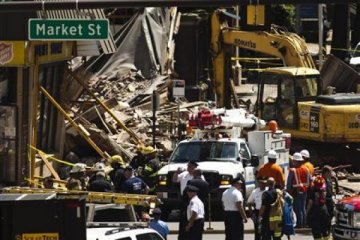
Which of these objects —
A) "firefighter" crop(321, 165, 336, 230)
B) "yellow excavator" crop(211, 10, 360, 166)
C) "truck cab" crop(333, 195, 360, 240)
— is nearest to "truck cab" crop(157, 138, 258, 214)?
"firefighter" crop(321, 165, 336, 230)

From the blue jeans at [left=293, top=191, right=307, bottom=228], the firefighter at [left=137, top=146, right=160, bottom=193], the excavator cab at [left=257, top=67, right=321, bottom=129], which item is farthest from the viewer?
the excavator cab at [left=257, top=67, right=321, bottom=129]

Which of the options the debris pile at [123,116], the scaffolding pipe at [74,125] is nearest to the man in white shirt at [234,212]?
the scaffolding pipe at [74,125]

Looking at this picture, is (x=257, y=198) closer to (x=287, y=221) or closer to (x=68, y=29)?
(x=287, y=221)

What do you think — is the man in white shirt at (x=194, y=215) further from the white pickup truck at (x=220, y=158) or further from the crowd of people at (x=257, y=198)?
the white pickup truck at (x=220, y=158)

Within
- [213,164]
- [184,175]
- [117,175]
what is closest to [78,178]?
[117,175]

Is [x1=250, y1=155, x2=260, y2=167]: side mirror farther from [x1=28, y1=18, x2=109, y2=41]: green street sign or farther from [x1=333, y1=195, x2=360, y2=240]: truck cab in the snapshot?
[x1=28, y1=18, x2=109, y2=41]: green street sign

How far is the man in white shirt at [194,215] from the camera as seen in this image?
22.5 m

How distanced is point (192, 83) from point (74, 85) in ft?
45.6

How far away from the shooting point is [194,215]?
22.5 m

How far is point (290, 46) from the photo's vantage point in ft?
131

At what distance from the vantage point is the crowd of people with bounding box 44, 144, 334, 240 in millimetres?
22938

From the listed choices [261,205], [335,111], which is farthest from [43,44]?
[261,205]

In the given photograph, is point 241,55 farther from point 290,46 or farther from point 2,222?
point 2,222

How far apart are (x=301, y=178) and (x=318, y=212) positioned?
2.11m
